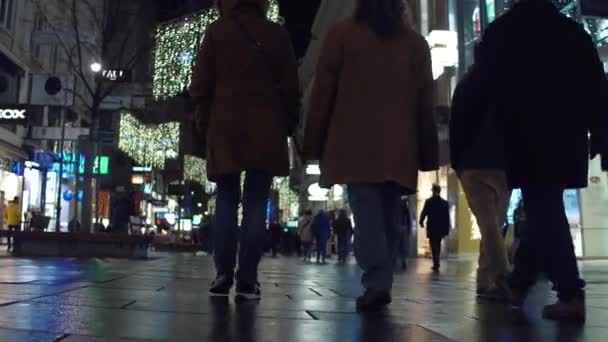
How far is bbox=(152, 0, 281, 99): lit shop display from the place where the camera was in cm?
1508

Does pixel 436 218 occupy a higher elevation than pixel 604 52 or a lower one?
lower

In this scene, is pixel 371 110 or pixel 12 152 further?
pixel 12 152

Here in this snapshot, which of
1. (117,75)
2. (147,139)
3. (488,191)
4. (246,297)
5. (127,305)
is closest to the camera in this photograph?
(127,305)

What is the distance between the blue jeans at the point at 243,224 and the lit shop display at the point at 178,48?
10795mm

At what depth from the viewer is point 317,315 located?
11.9ft

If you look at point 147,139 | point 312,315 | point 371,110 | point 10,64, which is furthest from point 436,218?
point 10,64

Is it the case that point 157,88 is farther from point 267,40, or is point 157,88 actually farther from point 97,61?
point 267,40

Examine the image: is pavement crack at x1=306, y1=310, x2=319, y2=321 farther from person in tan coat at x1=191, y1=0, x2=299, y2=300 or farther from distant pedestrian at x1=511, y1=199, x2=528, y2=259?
distant pedestrian at x1=511, y1=199, x2=528, y2=259

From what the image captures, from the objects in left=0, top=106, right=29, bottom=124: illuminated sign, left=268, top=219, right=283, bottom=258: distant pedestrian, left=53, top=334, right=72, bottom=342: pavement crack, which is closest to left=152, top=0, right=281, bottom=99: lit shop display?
left=0, top=106, right=29, bottom=124: illuminated sign

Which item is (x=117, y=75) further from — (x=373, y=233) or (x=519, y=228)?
(x=373, y=233)

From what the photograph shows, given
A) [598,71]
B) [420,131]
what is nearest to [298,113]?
[420,131]

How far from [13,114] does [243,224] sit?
12.6m

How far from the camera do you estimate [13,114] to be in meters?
15.4

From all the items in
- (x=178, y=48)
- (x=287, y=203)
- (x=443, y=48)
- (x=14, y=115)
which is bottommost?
(x=287, y=203)
